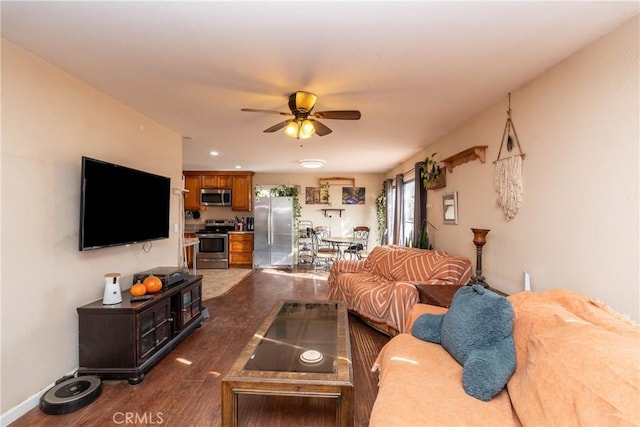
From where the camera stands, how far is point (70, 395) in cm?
197

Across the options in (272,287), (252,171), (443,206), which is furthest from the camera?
(252,171)

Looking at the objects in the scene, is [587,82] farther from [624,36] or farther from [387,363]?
[387,363]

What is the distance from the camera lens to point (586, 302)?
1492 millimetres

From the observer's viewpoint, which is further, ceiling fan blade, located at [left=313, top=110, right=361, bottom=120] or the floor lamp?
the floor lamp

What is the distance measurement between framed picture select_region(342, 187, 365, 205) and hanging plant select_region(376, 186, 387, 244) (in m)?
0.42

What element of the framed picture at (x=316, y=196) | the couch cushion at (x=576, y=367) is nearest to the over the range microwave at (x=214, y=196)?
the framed picture at (x=316, y=196)

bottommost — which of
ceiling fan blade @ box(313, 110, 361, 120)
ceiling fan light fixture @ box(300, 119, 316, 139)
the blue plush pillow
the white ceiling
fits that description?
the blue plush pillow

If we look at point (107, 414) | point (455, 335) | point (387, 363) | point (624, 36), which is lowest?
point (107, 414)

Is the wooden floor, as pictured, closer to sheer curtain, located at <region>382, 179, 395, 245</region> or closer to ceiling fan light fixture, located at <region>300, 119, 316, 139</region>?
ceiling fan light fixture, located at <region>300, 119, 316, 139</region>

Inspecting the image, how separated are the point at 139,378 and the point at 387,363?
186cm

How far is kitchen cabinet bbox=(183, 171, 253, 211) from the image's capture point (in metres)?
7.16

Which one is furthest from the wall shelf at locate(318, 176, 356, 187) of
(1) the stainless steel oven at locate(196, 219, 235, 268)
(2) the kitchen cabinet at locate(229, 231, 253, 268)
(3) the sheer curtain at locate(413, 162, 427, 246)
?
(3) the sheer curtain at locate(413, 162, 427, 246)

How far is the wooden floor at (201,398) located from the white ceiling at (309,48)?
7.48 feet

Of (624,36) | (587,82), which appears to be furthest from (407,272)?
(624,36)
